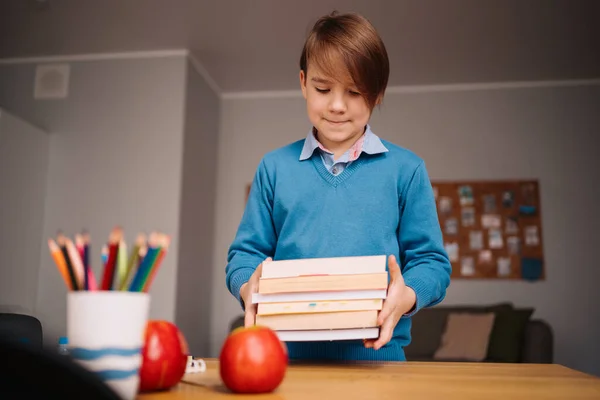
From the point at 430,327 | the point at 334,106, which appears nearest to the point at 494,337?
the point at 430,327

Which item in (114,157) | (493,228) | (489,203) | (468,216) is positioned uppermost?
(114,157)

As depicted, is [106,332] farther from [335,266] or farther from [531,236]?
[531,236]

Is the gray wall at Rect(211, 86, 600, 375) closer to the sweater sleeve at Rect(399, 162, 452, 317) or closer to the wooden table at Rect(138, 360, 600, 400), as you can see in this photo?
the sweater sleeve at Rect(399, 162, 452, 317)

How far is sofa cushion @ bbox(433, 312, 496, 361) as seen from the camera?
12.5 ft

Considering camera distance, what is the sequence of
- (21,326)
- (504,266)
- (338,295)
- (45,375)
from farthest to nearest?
(504,266) < (21,326) < (338,295) < (45,375)

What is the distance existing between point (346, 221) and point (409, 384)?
44cm

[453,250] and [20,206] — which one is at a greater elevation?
[20,206]

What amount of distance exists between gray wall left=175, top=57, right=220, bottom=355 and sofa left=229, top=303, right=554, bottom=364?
457mm

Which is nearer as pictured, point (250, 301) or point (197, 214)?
point (250, 301)

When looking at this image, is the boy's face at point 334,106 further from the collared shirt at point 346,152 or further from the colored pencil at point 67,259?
the colored pencil at point 67,259

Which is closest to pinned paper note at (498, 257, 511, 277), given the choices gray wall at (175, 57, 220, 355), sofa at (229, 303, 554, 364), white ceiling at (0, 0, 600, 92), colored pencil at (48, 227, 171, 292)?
sofa at (229, 303, 554, 364)

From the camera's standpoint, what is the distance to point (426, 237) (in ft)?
3.25

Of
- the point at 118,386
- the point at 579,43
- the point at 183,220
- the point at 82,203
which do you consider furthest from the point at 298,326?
the point at 579,43

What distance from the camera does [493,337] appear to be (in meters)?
3.88
